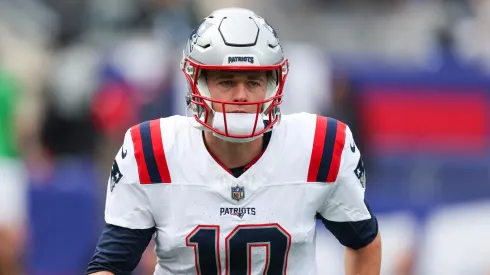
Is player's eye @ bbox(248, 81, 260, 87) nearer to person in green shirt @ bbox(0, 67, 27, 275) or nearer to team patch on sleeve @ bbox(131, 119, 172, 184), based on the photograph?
team patch on sleeve @ bbox(131, 119, 172, 184)

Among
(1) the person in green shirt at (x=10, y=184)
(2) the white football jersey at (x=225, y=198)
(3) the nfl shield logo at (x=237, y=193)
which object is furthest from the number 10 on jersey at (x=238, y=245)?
(1) the person in green shirt at (x=10, y=184)

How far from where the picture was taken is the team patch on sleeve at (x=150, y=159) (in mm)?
4910

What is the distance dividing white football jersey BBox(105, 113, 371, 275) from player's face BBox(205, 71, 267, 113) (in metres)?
0.25

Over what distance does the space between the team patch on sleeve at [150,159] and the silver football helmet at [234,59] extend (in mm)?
184

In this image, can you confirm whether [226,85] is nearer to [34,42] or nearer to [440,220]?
[440,220]

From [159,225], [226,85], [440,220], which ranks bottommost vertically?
[440,220]

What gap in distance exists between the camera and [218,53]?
4832 mm

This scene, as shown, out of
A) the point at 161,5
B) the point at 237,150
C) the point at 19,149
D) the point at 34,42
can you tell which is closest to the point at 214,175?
Result: the point at 237,150

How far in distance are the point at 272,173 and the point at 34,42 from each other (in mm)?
9752

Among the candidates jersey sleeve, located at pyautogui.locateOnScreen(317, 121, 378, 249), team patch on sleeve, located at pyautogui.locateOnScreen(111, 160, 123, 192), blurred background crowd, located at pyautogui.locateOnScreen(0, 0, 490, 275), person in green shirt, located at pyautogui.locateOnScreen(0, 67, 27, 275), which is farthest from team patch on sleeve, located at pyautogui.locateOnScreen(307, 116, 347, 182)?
blurred background crowd, located at pyautogui.locateOnScreen(0, 0, 490, 275)

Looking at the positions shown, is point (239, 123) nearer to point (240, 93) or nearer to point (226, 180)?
point (240, 93)

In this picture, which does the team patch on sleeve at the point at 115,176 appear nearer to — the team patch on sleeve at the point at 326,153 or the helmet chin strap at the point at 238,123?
the helmet chin strap at the point at 238,123

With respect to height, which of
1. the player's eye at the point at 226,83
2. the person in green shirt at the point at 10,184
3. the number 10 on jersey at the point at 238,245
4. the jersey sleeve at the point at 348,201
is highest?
the player's eye at the point at 226,83

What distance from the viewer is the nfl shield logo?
4.93m
